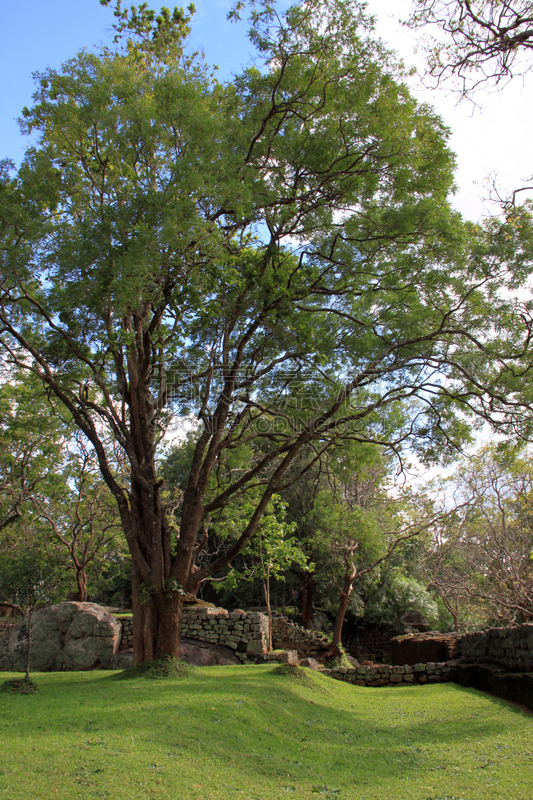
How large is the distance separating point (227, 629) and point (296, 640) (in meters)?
4.11

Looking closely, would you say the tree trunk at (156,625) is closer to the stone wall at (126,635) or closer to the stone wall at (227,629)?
the stone wall at (227,629)

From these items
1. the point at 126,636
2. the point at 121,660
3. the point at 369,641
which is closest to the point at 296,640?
the point at 126,636

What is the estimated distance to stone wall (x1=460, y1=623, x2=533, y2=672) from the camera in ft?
27.0

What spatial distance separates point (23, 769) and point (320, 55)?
26.8ft

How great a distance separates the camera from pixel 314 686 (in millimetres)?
8531

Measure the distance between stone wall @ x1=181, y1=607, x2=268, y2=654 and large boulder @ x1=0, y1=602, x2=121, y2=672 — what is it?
1807mm

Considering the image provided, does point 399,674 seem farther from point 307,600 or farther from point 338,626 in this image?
point 307,600

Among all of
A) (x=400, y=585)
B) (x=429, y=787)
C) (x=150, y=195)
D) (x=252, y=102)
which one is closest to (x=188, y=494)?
(x=150, y=195)

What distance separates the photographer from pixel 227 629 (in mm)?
12406

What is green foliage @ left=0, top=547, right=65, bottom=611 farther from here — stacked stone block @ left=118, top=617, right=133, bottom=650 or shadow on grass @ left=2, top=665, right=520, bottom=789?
shadow on grass @ left=2, top=665, right=520, bottom=789

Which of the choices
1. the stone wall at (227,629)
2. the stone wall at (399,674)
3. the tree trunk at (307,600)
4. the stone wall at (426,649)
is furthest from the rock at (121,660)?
the tree trunk at (307,600)

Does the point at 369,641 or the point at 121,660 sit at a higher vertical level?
the point at 121,660

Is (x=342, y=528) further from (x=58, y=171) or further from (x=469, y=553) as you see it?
(x=58, y=171)

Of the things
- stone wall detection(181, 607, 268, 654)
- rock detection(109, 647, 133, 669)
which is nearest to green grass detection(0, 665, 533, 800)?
rock detection(109, 647, 133, 669)
